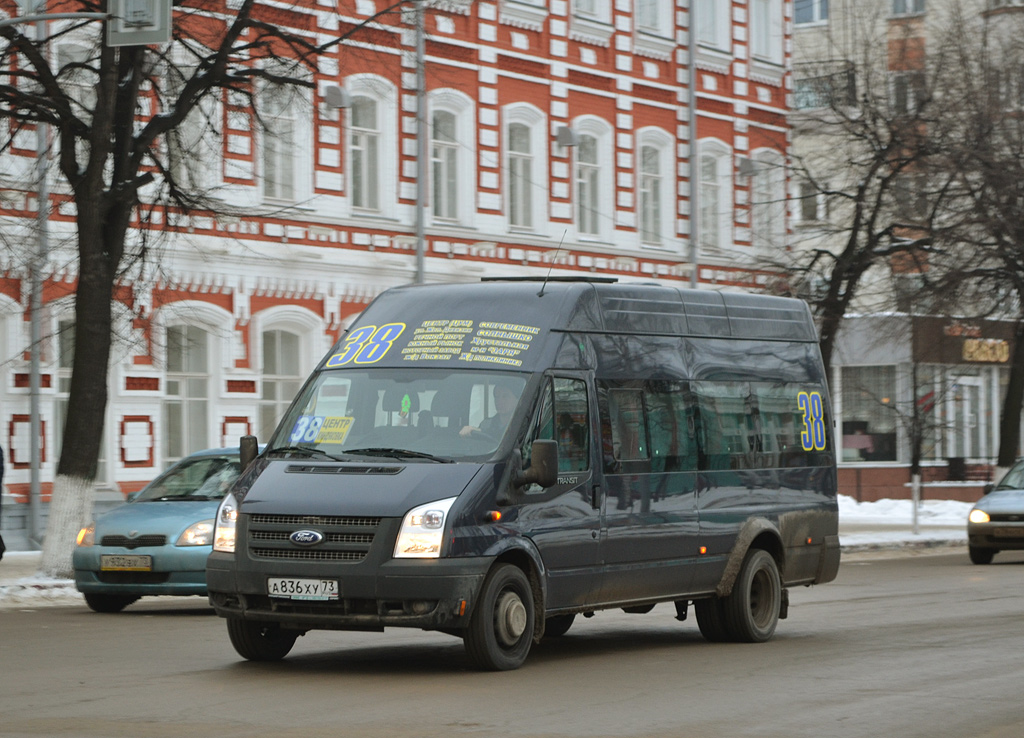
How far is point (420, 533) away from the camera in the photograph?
1111 centimetres

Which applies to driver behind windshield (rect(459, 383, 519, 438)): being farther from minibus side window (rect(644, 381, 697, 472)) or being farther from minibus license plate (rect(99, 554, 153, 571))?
minibus license plate (rect(99, 554, 153, 571))

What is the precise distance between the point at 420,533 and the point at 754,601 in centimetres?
413

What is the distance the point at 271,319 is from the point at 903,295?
11147mm

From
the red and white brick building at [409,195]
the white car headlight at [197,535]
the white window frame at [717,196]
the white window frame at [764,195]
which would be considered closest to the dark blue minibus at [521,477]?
the white car headlight at [197,535]

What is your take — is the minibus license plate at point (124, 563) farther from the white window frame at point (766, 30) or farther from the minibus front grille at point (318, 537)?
the white window frame at point (766, 30)

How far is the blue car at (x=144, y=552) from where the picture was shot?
1639 cm

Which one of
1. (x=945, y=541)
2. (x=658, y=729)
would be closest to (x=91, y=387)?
(x=658, y=729)

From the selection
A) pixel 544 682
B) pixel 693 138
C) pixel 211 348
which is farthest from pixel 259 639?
pixel 693 138

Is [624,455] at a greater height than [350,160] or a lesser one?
lesser

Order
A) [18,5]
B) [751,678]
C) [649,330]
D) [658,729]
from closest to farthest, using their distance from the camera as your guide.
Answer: [658,729] < [751,678] < [649,330] < [18,5]

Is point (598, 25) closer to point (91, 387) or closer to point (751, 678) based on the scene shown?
point (91, 387)

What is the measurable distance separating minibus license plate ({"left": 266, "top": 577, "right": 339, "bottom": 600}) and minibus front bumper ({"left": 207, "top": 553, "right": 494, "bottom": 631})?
3 cm

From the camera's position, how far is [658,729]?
9.27 meters

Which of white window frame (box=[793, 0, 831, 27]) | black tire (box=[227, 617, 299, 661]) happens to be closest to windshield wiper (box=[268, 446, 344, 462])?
black tire (box=[227, 617, 299, 661])
